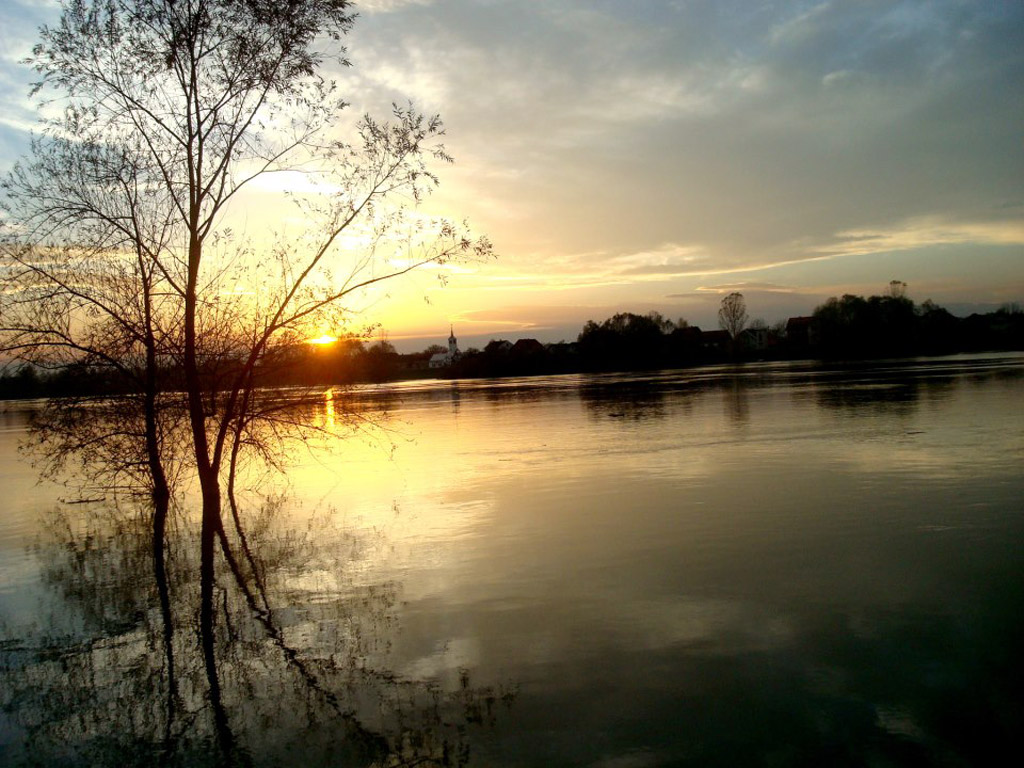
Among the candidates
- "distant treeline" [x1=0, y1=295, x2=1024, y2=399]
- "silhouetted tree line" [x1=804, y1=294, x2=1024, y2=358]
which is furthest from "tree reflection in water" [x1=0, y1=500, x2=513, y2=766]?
"silhouetted tree line" [x1=804, y1=294, x2=1024, y2=358]

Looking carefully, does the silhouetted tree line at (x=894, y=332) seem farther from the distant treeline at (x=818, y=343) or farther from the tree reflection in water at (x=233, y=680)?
the tree reflection in water at (x=233, y=680)

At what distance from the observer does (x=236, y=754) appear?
274 inches

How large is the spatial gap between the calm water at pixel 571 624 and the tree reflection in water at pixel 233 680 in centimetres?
4

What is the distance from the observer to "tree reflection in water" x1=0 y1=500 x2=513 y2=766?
713 centimetres

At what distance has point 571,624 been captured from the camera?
31.9 ft

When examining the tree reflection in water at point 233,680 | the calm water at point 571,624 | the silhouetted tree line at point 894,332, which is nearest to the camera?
the calm water at point 571,624

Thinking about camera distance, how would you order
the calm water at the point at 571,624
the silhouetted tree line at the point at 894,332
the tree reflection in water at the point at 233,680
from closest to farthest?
the calm water at the point at 571,624 → the tree reflection in water at the point at 233,680 → the silhouetted tree line at the point at 894,332

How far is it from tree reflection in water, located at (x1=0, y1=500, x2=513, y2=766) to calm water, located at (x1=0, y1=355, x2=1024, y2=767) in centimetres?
4

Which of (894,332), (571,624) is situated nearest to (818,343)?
(894,332)

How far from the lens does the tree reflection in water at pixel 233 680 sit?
7133mm

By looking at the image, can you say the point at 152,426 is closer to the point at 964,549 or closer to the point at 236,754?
the point at 236,754

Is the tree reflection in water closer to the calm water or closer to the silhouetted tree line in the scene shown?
the calm water

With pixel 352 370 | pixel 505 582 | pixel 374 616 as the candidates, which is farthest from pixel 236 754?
pixel 352 370

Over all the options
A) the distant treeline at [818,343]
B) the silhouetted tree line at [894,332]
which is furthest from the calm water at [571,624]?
the silhouetted tree line at [894,332]
